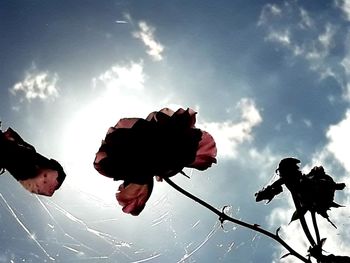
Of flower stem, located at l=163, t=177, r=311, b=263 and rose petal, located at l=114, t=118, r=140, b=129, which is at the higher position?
rose petal, located at l=114, t=118, r=140, b=129

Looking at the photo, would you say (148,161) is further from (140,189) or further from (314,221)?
(314,221)

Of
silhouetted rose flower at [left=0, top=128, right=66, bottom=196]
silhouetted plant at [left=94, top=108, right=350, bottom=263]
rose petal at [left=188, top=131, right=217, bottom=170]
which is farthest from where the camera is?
rose petal at [left=188, top=131, right=217, bottom=170]

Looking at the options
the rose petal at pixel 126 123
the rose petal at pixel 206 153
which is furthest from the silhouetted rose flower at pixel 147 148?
the rose petal at pixel 206 153

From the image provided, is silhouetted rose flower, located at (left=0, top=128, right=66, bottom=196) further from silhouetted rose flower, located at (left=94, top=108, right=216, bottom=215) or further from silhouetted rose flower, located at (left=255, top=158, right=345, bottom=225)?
silhouetted rose flower, located at (left=255, top=158, right=345, bottom=225)

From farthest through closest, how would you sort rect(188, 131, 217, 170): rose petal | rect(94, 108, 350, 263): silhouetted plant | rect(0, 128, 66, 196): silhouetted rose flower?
rect(188, 131, 217, 170): rose petal < rect(94, 108, 350, 263): silhouetted plant < rect(0, 128, 66, 196): silhouetted rose flower

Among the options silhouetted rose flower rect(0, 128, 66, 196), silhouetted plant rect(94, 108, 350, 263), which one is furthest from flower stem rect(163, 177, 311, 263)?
silhouetted rose flower rect(0, 128, 66, 196)

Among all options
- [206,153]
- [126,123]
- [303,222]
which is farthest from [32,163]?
[303,222]

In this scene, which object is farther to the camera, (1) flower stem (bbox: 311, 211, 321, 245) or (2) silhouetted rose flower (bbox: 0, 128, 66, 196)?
(1) flower stem (bbox: 311, 211, 321, 245)

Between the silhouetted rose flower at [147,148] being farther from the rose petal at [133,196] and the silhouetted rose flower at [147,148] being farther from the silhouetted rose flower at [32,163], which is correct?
the silhouetted rose flower at [32,163]

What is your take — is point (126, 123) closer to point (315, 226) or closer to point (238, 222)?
point (238, 222)
